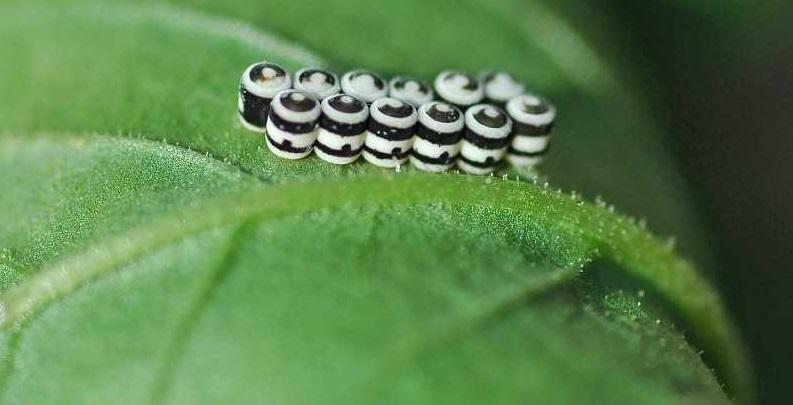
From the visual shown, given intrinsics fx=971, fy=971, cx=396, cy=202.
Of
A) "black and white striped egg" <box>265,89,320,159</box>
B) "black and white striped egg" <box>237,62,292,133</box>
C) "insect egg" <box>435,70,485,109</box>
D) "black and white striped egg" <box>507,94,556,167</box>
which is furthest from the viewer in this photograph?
"insect egg" <box>435,70,485,109</box>

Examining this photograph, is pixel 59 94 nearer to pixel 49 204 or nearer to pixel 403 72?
pixel 49 204

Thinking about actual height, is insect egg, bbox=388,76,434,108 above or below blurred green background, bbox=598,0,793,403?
above

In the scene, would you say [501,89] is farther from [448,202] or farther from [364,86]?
[448,202]

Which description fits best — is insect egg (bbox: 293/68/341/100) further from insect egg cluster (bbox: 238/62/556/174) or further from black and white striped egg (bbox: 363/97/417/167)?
black and white striped egg (bbox: 363/97/417/167)

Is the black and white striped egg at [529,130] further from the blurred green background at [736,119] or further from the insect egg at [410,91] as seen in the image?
the blurred green background at [736,119]

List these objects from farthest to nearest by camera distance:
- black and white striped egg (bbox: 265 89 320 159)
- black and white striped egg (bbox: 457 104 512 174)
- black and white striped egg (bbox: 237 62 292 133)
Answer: black and white striped egg (bbox: 457 104 512 174) → black and white striped egg (bbox: 237 62 292 133) → black and white striped egg (bbox: 265 89 320 159)

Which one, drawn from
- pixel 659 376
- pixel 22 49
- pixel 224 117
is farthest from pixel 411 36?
pixel 659 376

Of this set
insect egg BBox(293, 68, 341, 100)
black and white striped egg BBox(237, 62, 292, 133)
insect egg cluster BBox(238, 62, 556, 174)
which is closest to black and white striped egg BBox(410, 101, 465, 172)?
insect egg cluster BBox(238, 62, 556, 174)

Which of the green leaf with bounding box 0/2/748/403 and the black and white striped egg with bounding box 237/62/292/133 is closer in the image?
the green leaf with bounding box 0/2/748/403
